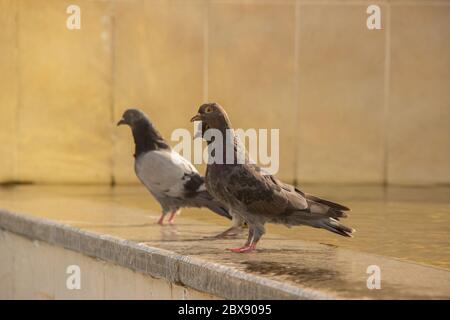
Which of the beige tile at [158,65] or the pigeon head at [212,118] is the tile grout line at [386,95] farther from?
the pigeon head at [212,118]

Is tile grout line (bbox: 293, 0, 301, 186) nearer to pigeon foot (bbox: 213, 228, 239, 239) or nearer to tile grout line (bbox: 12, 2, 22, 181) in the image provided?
tile grout line (bbox: 12, 2, 22, 181)

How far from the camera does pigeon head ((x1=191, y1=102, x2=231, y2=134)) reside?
552 centimetres

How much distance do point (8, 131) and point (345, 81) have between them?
3554 millimetres

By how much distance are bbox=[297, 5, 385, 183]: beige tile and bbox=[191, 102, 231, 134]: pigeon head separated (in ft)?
20.1

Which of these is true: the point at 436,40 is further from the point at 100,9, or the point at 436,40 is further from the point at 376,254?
the point at 376,254

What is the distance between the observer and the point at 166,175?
6.69 meters

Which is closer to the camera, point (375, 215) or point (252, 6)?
point (375, 215)

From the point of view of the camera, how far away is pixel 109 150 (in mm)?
11492

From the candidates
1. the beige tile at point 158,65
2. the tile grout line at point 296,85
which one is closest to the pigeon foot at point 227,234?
the beige tile at point 158,65

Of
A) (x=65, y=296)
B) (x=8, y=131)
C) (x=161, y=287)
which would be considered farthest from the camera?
(x=8, y=131)

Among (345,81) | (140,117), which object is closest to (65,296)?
(140,117)

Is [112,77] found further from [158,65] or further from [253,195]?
[253,195]

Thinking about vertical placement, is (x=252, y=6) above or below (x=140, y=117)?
above

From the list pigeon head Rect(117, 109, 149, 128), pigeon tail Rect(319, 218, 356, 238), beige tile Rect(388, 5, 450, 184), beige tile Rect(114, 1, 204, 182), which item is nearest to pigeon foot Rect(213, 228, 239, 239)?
pigeon tail Rect(319, 218, 356, 238)
